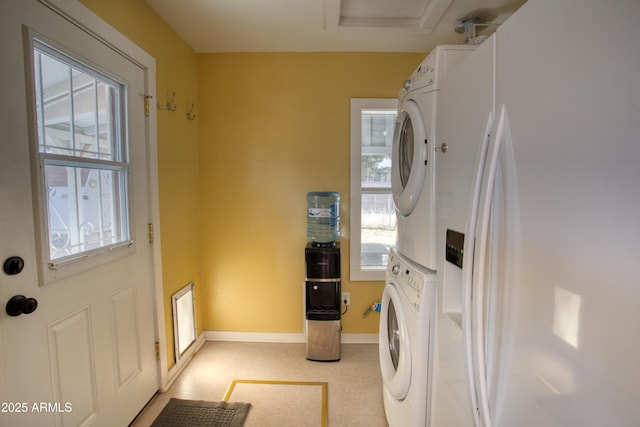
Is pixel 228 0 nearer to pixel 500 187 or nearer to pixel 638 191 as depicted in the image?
pixel 500 187

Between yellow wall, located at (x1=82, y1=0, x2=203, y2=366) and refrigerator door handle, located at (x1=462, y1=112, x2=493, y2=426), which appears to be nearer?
refrigerator door handle, located at (x1=462, y1=112, x2=493, y2=426)

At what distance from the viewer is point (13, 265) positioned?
1.04 meters

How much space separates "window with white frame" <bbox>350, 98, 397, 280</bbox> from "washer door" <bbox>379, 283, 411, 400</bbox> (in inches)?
33.7

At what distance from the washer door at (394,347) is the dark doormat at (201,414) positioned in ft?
3.05

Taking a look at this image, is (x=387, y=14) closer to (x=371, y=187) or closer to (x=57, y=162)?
(x=371, y=187)

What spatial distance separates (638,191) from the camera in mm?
438

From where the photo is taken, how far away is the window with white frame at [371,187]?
2498mm

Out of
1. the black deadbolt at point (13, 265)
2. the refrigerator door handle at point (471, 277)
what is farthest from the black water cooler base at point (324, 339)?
the black deadbolt at point (13, 265)

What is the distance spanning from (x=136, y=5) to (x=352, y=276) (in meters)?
2.42

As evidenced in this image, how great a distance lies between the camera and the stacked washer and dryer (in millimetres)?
1232

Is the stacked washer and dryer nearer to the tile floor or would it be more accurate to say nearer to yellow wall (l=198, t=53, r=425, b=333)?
the tile floor

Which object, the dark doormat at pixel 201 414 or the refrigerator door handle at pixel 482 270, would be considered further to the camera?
the dark doormat at pixel 201 414

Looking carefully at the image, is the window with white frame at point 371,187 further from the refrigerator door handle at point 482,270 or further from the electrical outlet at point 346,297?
the refrigerator door handle at point 482,270

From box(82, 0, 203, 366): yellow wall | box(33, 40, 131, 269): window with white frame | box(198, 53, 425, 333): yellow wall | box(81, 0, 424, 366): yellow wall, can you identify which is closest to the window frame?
box(33, 40, 131, 269): window with white frame
